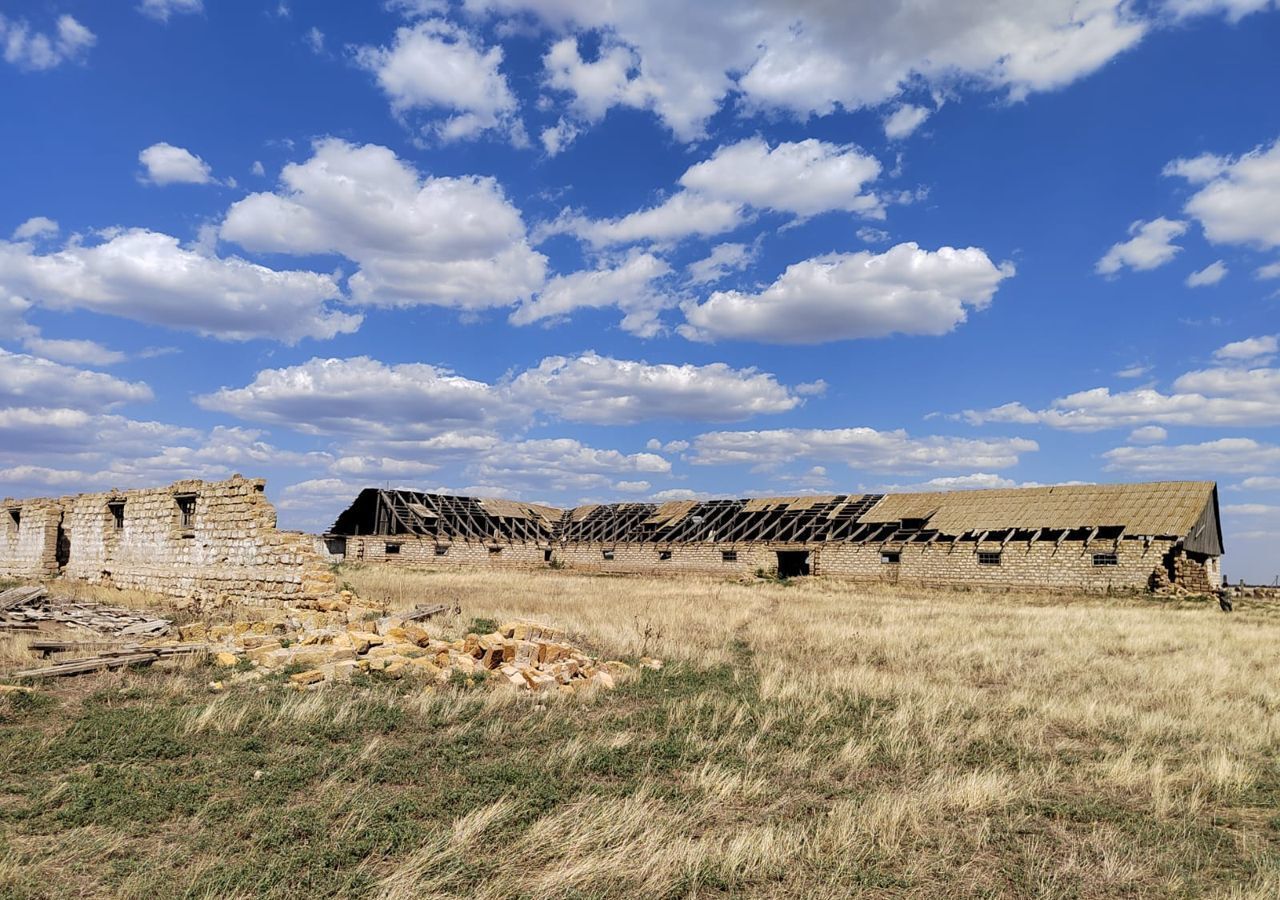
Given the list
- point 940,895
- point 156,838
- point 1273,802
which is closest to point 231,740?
point 156,838

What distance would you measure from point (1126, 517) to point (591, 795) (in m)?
33.9

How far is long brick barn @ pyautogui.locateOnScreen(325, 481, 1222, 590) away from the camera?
3228 centimetres

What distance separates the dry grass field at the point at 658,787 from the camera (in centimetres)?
537

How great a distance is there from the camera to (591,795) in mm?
6797

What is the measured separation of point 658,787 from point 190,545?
1715 centimetres

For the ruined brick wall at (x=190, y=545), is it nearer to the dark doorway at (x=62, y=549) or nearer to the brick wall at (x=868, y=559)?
the dark doorway at (x=62, y=549)

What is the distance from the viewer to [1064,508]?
35219mm

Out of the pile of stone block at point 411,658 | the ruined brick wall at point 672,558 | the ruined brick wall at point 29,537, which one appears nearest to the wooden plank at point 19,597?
the pile of stone block at point 411,658

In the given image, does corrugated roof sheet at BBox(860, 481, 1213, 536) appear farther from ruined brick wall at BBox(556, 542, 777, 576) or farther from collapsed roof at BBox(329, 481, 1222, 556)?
ruined brick wall at BBox(556, 542, 777, 576)

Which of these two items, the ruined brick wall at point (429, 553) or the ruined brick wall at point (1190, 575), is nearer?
the ruined brick wall at point (1190, 575)

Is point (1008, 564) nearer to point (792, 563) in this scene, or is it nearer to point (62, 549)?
point (792, 563)

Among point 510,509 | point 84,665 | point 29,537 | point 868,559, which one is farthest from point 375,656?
point 510,509

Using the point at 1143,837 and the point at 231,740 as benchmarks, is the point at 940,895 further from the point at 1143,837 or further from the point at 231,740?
the point at 231,740

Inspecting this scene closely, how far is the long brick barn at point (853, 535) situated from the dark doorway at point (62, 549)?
24747 mm
